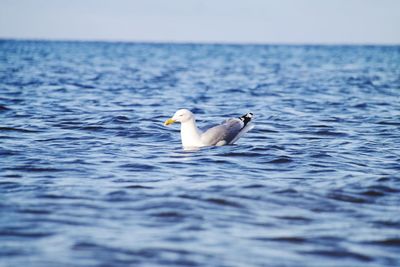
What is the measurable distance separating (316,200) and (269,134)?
670 cm

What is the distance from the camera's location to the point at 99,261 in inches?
233

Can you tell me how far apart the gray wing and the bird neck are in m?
0.12

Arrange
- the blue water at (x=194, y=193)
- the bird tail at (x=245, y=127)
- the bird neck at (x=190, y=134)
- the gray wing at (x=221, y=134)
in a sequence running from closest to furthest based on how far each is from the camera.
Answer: the blue water at (x=194, y=193) → the bird neck at (x=190, y=134) → the gray wing at (x=221, y=134) → the bird tail at (x=245, y=127)

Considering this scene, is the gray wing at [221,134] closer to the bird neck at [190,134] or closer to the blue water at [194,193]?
the bird neck at [190,134]

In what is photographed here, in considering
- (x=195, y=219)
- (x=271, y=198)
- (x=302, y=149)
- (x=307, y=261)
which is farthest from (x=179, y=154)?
(x=307, y=261)

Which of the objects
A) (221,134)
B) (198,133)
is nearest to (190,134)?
(198,133)

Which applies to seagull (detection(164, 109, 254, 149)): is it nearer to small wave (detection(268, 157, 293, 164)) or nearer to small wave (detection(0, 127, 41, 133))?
small wave (detection(268, 157, 293, 164))

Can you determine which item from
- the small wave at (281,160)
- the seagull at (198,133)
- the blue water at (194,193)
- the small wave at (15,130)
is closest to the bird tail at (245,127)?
the blue water at (194,193)

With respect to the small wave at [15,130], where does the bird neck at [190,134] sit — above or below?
below

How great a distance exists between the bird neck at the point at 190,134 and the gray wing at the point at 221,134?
0.39 ft

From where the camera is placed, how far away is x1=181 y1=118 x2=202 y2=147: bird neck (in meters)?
12.2

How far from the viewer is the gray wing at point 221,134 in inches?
486

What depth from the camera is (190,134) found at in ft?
40.1

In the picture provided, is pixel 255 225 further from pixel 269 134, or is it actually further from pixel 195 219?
pixel 269 134
